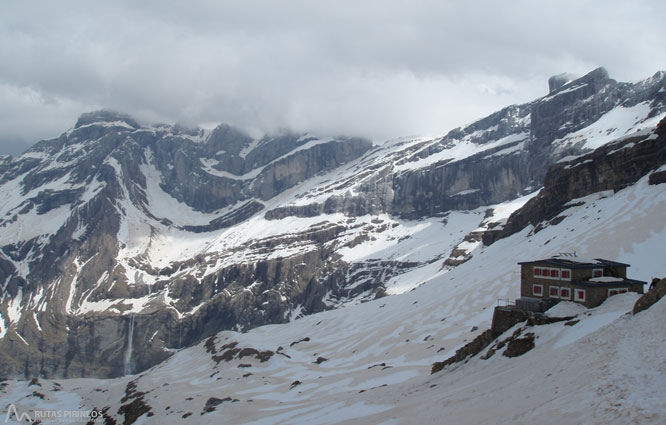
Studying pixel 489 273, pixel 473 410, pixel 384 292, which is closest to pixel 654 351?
pixel 473 410

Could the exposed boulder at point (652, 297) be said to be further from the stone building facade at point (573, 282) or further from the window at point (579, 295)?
the window at point (579, 295)

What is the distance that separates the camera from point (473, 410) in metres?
24.5

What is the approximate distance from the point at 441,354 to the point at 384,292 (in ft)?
364

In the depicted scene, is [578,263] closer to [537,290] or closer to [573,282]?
[573,282]

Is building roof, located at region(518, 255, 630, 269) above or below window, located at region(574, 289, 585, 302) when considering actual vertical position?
above

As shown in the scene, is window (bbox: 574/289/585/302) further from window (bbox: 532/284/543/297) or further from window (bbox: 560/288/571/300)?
window (bbox: 532/284/543/297)

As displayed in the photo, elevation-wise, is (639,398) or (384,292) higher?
(639,398)

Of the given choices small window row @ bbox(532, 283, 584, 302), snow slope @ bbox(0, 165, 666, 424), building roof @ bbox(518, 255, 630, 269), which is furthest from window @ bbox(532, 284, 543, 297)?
snow slope @ bbox(0, 165, 666, 424)

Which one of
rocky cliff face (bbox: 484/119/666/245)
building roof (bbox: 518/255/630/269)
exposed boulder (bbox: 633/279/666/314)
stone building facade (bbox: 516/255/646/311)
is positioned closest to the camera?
exposed boulder (bbox: 633/279/666/314)

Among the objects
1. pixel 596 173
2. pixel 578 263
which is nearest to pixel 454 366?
pixel 578 263

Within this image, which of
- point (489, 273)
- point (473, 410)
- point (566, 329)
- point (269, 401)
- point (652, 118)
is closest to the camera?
point (473, 410)

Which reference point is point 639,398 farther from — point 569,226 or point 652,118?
point 652,118

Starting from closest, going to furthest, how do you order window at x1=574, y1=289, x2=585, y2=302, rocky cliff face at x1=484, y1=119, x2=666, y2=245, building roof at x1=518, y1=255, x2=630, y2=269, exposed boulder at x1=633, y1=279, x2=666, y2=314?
exposed boulder at x1=633, y1=279, x2=666, y2=314, window at x1=574, y1=289, x2=585, y2=302, building roof at x1=518, y1=255, x2=630, y2=269, rocky cliff face at x1=484, y1=119, x2=666, y2=245

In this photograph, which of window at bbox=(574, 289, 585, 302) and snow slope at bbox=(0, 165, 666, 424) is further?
window at bbox=(574, 289, 585, 302)
